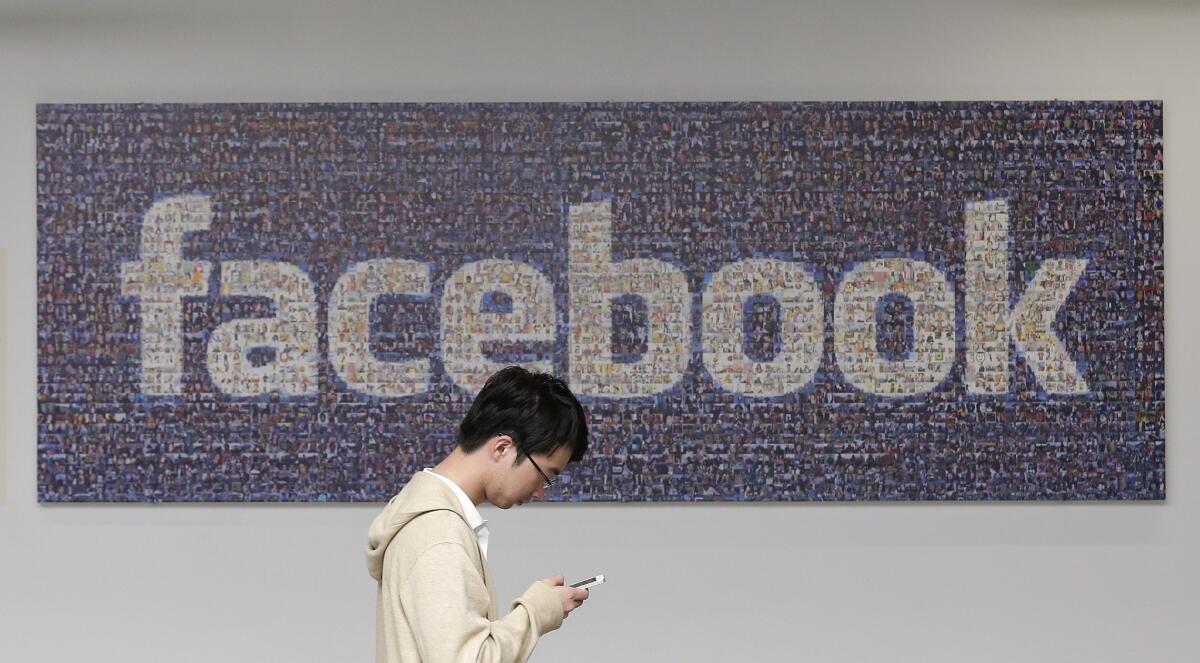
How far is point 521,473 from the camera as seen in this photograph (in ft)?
5.38

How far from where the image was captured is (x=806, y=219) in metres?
3.15

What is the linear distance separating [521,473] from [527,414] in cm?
9

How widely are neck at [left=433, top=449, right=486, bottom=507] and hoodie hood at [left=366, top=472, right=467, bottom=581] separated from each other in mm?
32

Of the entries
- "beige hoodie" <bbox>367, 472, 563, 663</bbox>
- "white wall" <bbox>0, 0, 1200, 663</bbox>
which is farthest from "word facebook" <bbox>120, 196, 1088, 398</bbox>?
"beige hoodie" <bbox>367, 472, 563, 663</bbox>

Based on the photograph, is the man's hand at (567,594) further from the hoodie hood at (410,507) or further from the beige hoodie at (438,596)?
the hoodie hood at (410,507)

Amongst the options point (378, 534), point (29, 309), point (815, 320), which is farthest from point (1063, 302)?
point (29, 309)

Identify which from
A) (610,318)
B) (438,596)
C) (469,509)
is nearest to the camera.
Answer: (438,596)

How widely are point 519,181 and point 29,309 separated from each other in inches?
56.7

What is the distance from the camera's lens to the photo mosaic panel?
3.14 m

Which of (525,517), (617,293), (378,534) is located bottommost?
(525,517)

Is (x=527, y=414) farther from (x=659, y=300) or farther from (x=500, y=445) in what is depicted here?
(x=659, y=300)

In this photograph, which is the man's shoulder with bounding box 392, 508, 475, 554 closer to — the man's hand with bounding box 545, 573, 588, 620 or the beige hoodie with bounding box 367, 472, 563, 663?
the beige hoodie with bounding box 367, 472, 563, 663

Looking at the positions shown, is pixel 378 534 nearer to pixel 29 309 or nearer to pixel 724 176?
pixel 724 176

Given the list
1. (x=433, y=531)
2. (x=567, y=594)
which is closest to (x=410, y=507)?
(x=433, y=531)
